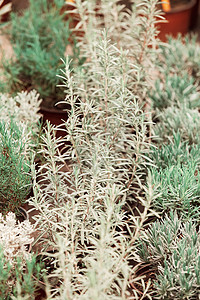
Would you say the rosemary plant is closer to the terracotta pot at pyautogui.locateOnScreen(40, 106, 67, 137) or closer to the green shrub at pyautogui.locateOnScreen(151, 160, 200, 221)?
Result: the green shrub at pyautogui.locateOnScreen(151, 160, 200, 221)

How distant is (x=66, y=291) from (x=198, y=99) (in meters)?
1.32

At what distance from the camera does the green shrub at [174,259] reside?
1.08 meters

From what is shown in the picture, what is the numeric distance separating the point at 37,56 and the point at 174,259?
4.06 feet

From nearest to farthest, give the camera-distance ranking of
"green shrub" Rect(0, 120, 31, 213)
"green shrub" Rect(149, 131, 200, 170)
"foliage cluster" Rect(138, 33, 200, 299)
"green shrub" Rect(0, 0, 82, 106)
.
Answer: "foliage cluster" Rect(138, 33, 200, 299)
"green shrub" Rect(0, 120, 31, 213)
"green shrub" Rect(149, 131, 200, 170)
"green shrub" Rect(0, 0, 82, 106)

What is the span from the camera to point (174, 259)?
3.81 feet

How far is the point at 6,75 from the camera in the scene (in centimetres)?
199

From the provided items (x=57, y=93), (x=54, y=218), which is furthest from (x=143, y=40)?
Result: (x=54, y=218)

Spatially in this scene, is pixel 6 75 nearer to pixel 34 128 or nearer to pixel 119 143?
pixel 34 128

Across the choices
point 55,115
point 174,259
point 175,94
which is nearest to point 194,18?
point 175,94

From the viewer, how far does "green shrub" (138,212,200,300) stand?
1.08 m

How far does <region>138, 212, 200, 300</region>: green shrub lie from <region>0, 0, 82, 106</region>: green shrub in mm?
984

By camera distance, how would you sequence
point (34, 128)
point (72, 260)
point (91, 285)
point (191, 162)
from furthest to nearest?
point (34, 128) < point (191, 162) < point (72, 260) < point (91, 285)

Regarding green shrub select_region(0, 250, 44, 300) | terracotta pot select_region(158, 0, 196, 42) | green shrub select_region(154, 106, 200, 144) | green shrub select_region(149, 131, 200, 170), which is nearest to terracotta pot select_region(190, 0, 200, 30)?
terracotta pot select_region(158, 0, 196, 42)

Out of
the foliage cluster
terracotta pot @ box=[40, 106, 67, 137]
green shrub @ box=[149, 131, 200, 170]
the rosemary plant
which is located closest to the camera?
the rosemary plant
